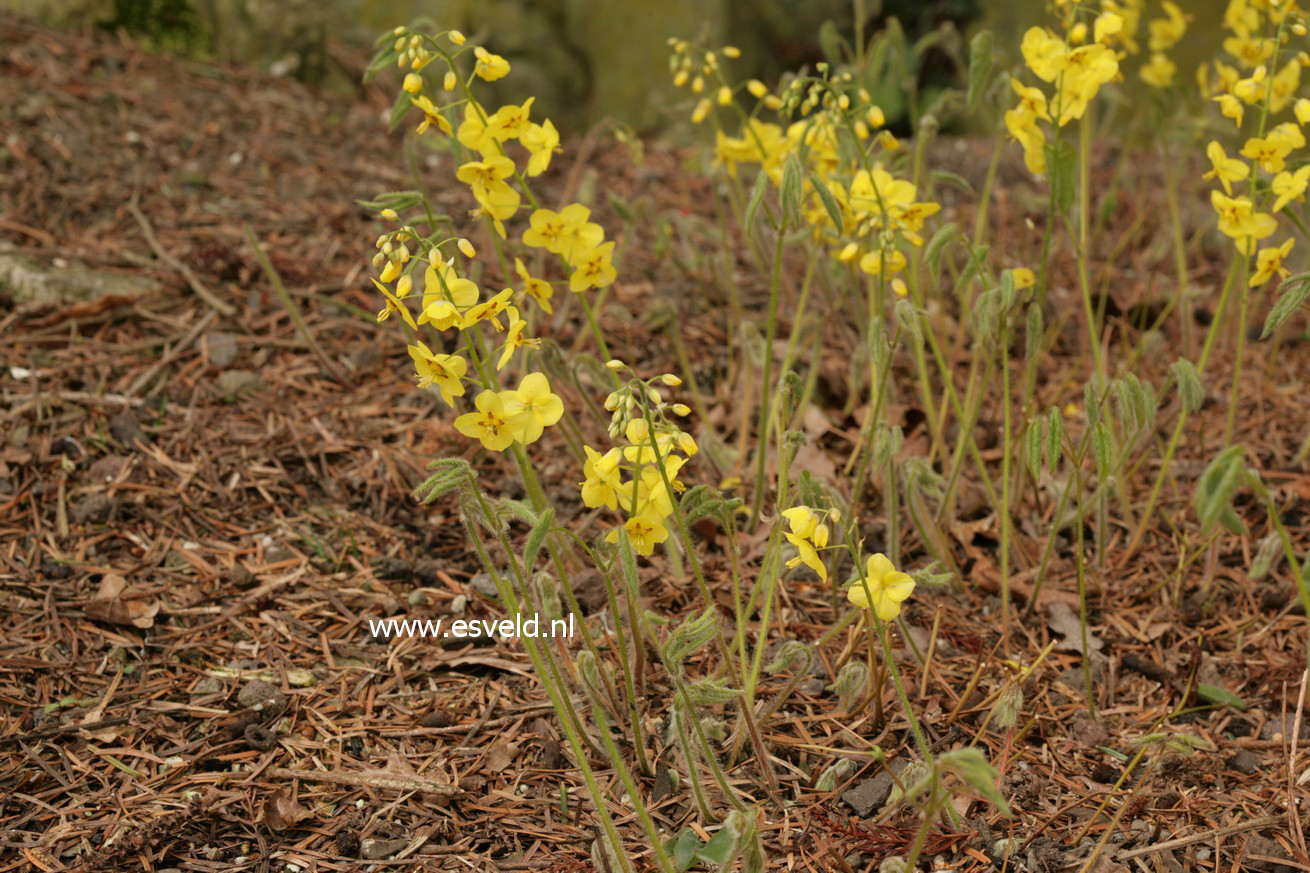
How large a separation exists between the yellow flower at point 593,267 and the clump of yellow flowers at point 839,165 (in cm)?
42

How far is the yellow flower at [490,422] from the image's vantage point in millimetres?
1929

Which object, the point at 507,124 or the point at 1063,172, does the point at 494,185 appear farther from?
the point at 1063,172

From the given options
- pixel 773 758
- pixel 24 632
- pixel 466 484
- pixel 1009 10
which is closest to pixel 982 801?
pixel 773 758

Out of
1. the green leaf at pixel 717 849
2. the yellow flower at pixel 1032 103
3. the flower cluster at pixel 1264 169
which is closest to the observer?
the green leaf at pixel 717 849

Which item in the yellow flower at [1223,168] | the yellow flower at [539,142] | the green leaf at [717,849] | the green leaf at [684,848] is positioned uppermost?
the yellow flower at [1223,168]

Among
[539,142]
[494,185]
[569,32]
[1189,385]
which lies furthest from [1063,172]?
[569,32]

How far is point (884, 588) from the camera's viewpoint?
6.77ft

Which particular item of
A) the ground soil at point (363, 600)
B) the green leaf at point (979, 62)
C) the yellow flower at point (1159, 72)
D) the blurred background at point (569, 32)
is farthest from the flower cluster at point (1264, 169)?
the blurred background at point (569, 32)

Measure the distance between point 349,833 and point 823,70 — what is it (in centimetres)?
195

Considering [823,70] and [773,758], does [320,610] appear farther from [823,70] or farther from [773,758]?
[823,70]

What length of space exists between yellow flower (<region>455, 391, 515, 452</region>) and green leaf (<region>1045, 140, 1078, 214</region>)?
4.82 feet

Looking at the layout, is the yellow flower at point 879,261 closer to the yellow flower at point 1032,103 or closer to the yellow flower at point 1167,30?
the yellow flower at point 1032,103

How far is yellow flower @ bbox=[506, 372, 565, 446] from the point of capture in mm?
1974

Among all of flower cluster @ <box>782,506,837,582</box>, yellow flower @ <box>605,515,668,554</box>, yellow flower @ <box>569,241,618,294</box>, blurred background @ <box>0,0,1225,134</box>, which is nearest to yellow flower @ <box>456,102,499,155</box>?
yellow flower @ <box>569,241,618,294</box>
